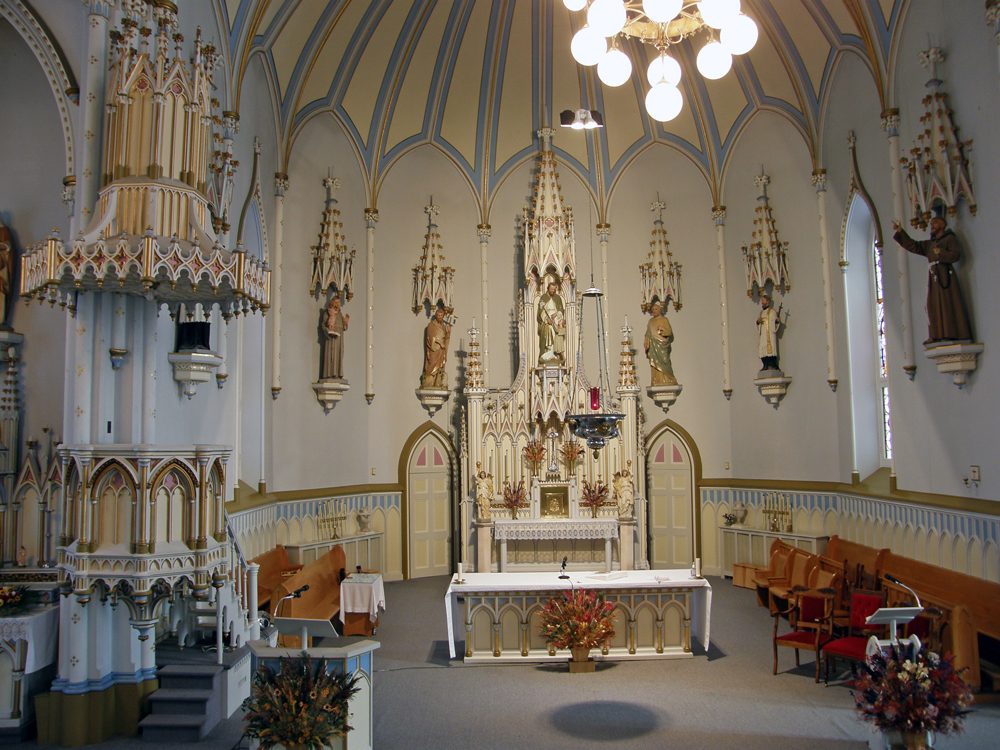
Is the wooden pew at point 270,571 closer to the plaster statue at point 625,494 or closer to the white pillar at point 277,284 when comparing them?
the white pillar at point 277,284

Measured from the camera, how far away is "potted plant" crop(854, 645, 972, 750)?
5.73 metres

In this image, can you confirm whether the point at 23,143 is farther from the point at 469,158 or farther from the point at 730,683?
the point at 730,683

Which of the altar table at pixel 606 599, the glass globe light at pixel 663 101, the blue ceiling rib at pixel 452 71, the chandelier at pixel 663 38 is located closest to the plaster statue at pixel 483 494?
the altar table at pixel 606 599

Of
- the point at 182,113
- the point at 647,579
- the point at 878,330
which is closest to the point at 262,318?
the point at 182,113

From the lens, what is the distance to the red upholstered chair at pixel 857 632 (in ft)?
27.1

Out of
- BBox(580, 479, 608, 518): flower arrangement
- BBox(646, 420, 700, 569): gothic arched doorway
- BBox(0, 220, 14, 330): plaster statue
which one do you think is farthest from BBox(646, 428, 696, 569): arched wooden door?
BBox(0, 220, 14, 330): plaster statue

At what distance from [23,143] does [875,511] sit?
1280cm

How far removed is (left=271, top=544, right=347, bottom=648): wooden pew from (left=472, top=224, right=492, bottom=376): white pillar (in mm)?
5539

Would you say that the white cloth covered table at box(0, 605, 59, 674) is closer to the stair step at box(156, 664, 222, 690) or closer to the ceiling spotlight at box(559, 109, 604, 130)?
the stair step at box(156, 664, 222, 690)

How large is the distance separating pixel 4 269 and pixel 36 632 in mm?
4017

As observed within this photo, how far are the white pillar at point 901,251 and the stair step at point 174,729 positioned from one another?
10021 millimetres

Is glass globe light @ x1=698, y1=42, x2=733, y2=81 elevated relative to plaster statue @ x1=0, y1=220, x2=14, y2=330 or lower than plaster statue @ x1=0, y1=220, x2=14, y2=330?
elevated

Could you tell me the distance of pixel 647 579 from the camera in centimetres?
1004

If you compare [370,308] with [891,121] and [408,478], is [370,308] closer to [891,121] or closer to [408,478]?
[408,478]
